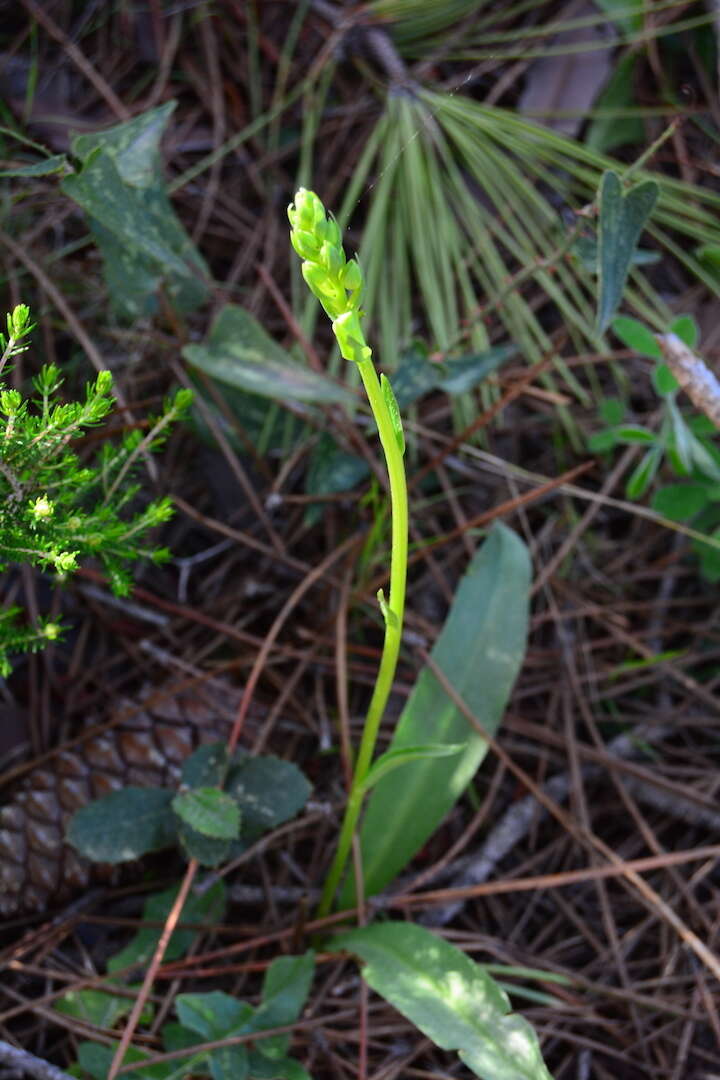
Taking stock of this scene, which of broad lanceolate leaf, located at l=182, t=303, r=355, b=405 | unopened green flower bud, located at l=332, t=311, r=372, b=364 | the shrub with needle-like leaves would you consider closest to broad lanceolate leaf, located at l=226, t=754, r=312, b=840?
the shrub with needle-like leaves

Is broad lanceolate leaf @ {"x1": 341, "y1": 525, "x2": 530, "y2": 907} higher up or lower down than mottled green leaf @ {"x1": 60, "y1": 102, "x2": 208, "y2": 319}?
lower down

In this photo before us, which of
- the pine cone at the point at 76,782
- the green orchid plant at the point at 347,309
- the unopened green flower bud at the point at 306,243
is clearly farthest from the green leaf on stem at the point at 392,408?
the pine cone at the point at 76,782

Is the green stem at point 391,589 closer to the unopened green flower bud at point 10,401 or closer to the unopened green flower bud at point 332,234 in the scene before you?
the unopened green flower bud at point 332,234

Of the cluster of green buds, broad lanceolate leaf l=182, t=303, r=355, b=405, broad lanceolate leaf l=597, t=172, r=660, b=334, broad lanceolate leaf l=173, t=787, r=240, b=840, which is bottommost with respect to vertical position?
broad lanceolate leaf l=173, t=787, r=240, b=840

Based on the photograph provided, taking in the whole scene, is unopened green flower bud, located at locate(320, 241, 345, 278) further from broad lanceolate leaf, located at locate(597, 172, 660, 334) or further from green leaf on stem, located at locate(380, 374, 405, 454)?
broad lanceolate leaf, located at locate(597, 172, 660, 334)

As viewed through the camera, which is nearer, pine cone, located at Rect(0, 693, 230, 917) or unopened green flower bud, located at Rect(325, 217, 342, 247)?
unopened green flower bud, located at Rect(325, 217, 342, 247)

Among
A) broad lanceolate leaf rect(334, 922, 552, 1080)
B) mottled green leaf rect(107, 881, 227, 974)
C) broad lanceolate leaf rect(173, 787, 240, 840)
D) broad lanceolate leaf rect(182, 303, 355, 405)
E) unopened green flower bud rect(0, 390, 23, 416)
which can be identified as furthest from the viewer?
broad lanceolate leaf rect(182, 303, 355, 405)
